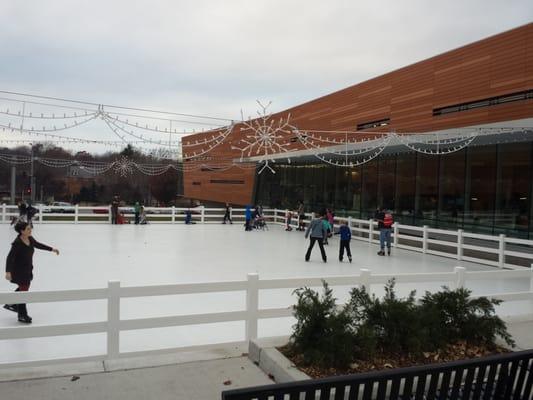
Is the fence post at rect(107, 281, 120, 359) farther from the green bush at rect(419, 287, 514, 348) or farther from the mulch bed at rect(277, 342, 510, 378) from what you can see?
the green bush at rect(419, 287, 514, 348)

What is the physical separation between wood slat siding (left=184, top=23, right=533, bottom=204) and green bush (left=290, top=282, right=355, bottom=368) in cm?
1457

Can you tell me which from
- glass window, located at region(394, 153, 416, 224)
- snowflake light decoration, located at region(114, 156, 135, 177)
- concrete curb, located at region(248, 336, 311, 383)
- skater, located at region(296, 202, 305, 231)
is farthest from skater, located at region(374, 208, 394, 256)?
snowflake light decoration, located at region(114, 156, 135, 177)

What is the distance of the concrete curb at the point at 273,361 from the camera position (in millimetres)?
4184

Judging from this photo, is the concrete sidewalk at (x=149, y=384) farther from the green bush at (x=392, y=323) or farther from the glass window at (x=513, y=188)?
the glass window at (x=513, y=188)

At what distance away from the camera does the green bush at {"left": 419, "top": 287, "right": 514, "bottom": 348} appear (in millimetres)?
4949

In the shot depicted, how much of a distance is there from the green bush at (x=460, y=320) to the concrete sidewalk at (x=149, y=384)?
1804 mm

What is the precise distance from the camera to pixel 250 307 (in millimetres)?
5770

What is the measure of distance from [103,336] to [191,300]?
7.54 ft

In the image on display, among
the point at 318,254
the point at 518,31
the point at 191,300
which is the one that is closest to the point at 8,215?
the point at 318,254

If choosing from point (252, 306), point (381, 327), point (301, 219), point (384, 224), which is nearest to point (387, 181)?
point (301, 219)

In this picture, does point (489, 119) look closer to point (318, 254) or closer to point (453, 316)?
point (318, 254)

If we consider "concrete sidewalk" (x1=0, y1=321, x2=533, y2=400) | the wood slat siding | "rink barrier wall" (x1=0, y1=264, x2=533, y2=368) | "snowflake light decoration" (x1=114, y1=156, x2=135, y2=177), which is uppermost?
the wood slat siding

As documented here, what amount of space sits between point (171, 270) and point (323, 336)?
802 cm

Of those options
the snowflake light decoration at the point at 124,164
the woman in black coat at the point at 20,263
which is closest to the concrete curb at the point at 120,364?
the woman in black coat at the point at 20,263
